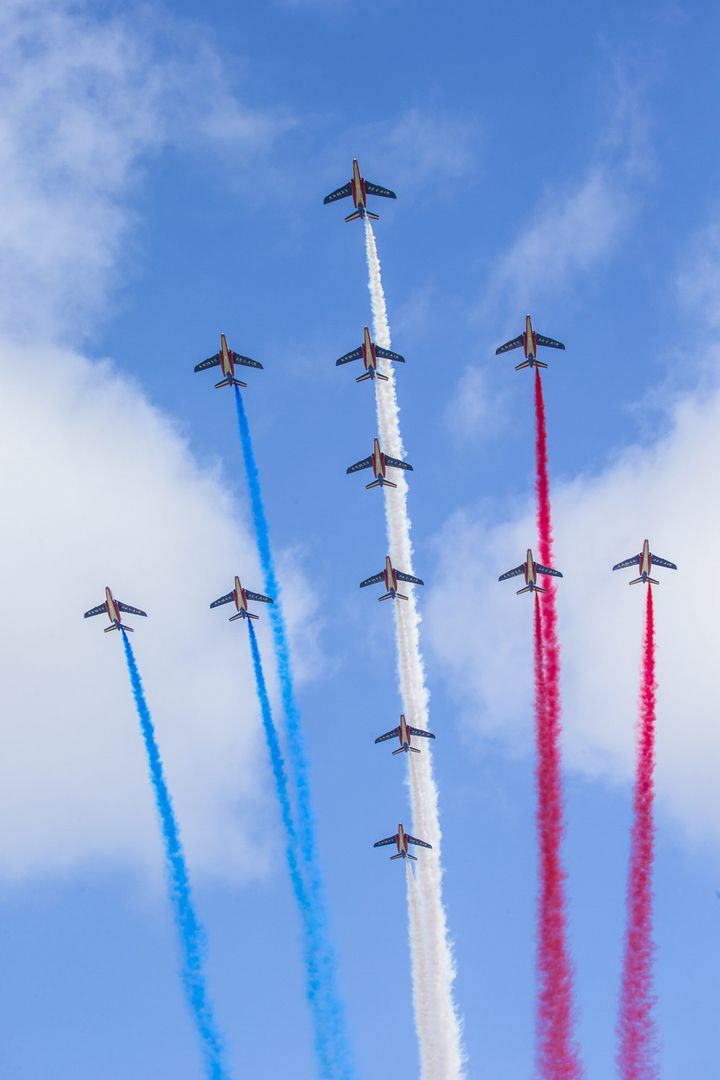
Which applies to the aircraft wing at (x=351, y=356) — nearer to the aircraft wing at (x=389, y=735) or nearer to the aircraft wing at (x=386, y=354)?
the aircraft wing at (x=386, y=354)

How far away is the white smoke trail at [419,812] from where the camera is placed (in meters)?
83.1

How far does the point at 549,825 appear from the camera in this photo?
8319 cm

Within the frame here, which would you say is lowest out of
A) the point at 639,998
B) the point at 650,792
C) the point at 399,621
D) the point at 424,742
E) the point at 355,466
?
the point at 639,998

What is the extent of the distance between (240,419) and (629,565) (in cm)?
2612

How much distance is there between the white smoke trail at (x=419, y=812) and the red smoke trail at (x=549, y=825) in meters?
6.87

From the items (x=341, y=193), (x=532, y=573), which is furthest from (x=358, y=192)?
(x=532, y=573)

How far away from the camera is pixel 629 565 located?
94438mm

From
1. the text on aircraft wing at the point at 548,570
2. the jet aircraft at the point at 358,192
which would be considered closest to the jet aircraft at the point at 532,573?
the text on aircraft wing at the point at 548,570

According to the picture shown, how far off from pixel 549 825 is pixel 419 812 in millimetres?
9337

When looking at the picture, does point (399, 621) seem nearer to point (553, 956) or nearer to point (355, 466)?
point (355, 466)

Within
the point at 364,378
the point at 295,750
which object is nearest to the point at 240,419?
the point at 364,378

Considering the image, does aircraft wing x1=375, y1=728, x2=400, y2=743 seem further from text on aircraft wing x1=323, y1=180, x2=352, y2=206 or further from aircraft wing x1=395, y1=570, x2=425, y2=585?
text on aircraft wing x1=323, y1=180, x2=352, y2=206

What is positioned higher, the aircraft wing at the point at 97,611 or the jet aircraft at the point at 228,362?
the jet aircraft at the point at 228,362

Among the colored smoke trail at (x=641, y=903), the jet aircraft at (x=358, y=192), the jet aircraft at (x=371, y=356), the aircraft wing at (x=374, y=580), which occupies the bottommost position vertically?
the colored smoke trail at (x=641, y=903)
